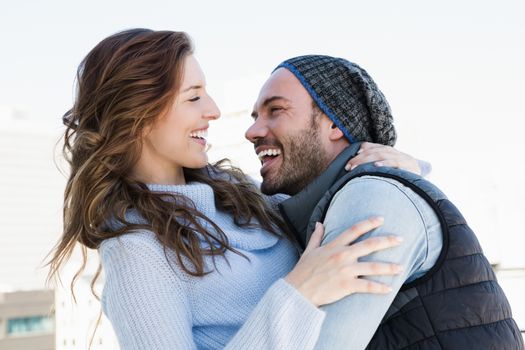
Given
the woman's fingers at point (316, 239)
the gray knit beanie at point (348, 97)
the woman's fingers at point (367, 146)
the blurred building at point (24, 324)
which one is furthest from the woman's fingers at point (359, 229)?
the blurred building at point (24, 324)

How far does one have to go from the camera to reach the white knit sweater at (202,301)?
137 cm

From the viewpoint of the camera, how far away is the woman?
154cm

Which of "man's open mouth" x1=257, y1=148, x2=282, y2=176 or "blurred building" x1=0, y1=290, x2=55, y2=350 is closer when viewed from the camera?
"man's open mouth" x1=257, y1=148, x2=282, y2=176

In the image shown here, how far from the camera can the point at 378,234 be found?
1365 millimetres

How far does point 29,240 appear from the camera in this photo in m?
93.1

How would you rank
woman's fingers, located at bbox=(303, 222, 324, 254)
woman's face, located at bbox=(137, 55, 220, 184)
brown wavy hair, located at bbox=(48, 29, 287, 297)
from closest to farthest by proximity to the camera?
Answer: woman's fingers, located at bbox=(303, 222, 324, 254) → brown wavy hair, located at bbox=(48, 29, 287, 297) → woman's face, located at bbox=(137, 55, 220, 184)

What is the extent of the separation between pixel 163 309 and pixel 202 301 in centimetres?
14

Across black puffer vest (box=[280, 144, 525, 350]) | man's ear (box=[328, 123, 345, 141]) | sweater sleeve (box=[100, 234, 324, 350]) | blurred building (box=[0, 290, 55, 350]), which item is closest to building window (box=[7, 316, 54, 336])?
blurred building (box=[0, 290, 55, 350])

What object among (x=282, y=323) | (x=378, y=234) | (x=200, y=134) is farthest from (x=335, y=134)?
(x=282, y=323)

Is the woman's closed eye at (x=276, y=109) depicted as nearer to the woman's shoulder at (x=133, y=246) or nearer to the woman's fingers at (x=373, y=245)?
the woman's shoulder at (x=133, y=246)

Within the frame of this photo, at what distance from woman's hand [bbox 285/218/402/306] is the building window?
98.7 ft

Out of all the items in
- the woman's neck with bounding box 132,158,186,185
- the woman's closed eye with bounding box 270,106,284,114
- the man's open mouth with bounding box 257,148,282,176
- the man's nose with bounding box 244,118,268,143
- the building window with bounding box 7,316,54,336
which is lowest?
the building window with bounding box 7,316,54,336

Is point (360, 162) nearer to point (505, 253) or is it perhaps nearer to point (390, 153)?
point (390, 153)

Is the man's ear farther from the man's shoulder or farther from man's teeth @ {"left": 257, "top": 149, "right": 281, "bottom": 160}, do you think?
the man's shoulder
